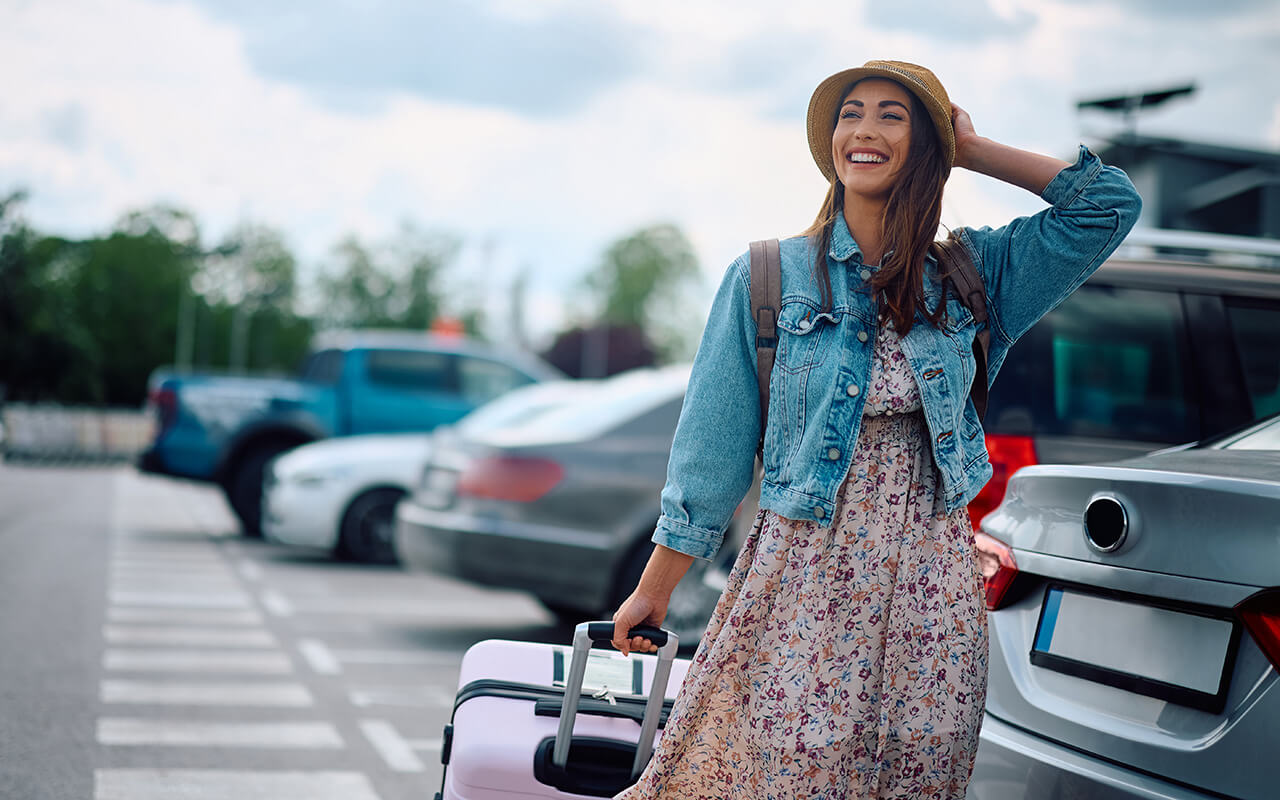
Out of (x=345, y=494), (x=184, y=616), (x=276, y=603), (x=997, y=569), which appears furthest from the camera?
(x=345, y=494)

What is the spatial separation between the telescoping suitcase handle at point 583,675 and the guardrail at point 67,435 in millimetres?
28042

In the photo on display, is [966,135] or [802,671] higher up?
[966,135]

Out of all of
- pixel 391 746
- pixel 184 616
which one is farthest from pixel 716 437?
pixel 184 616

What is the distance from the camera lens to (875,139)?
7.59ft

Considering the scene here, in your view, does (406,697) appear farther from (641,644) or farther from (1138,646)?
(1138,646)

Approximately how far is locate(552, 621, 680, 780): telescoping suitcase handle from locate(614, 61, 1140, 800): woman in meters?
0.05

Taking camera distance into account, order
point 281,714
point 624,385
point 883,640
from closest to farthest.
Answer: point 883,640 → point 281,714 → point 624,385

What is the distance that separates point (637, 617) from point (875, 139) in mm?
937

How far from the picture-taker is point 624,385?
7.60 meters

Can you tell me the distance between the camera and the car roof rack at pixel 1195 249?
408cm

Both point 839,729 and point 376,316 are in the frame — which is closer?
point 839,729

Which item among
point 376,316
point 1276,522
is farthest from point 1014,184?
point 376,316

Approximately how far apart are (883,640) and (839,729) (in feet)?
0.53

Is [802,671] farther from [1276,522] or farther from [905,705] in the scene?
[1276,522]
